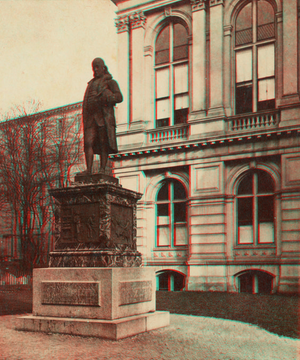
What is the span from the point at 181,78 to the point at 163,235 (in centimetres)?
845

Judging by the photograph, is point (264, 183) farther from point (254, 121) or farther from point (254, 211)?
point (254, 121)

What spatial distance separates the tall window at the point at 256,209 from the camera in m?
21.4

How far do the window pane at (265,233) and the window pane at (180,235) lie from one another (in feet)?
12.9

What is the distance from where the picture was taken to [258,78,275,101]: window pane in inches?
872

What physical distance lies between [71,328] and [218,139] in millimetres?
15492

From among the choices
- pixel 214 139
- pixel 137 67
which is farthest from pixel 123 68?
pixel 214 139

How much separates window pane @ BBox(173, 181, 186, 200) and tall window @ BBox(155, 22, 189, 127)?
10.8 ft

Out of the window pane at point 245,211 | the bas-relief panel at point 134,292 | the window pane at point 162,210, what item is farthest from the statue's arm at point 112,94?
the window pane at point 162,210

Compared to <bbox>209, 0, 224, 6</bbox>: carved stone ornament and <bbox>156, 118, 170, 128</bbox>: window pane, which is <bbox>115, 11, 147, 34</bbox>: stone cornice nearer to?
<bbox>209, 0, 224, 6</bbox>: carved stone ornament

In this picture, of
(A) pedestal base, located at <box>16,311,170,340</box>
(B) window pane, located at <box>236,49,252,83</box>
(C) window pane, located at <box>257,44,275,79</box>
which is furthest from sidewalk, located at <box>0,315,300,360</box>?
(B) window pane, located at <box>236,49,252,83</box>

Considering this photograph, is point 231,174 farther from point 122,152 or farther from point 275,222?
point 122,152

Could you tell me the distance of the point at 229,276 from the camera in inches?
840

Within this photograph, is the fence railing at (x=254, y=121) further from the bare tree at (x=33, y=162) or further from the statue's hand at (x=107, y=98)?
the bare tree at (x=33, y=162)

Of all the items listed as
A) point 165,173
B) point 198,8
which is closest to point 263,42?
point 198,8
